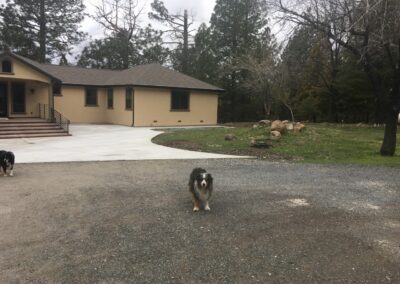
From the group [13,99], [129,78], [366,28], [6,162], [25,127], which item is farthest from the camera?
[129,78]

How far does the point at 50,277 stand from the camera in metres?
3.88

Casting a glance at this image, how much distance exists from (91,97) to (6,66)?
8508 millimetres

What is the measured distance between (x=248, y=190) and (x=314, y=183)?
1737 mm

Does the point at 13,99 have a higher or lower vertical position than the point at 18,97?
lower

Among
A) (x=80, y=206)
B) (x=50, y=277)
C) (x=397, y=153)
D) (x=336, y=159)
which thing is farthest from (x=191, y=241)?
(x=397, y=153)

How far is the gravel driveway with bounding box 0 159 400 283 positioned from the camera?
406 centimetres

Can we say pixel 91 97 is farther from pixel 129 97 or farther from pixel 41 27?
pixel 41 27

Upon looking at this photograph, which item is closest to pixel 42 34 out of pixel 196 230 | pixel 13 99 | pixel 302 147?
pixel 13 99

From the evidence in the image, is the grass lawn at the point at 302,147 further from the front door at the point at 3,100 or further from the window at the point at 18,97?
the front door at the point at 3,100

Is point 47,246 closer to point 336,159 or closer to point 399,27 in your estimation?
point 336,159

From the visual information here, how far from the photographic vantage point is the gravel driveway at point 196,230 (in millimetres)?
4056

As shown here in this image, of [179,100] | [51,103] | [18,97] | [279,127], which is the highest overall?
[179,100]

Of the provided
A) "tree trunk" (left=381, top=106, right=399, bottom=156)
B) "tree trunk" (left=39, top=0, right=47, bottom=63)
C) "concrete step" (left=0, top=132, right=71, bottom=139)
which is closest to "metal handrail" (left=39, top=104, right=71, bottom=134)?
"concrete step" (left=0, top=132, right=71, bottom=139)

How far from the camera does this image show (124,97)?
26.1 m
